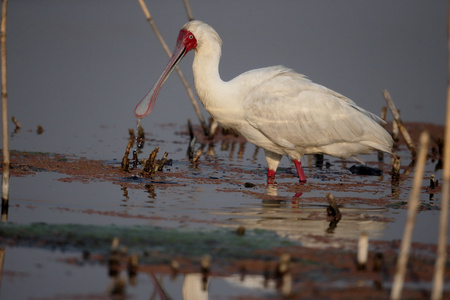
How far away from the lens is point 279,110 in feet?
38.6

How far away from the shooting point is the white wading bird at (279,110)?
11719 millimetres

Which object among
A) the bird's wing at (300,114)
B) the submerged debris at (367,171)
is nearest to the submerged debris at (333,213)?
the bird's wing at (300,114)

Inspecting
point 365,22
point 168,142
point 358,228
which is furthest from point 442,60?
point 358,228

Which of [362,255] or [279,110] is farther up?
[279,110]

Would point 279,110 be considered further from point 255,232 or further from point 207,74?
point 255,232

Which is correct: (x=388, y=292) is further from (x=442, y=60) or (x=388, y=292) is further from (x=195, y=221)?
(x=442, y=60)

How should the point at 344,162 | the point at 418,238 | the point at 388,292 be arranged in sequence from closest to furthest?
1. the point at 388,292
2. the point at 418,238
3. the point at 344,162

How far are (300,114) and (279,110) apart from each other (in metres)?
0.37

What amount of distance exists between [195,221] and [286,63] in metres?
14.9

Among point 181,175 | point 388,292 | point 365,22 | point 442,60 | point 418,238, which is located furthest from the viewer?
point 365,22

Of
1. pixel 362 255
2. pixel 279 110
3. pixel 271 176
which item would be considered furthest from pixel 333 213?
pixel 271 176

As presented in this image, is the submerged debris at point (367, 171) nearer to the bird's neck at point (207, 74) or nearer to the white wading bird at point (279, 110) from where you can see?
the white wading bird at point (279, 110)

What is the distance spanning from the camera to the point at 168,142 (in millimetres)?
16453

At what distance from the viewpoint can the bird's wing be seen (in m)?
11.7
